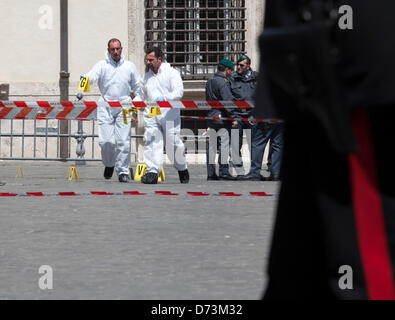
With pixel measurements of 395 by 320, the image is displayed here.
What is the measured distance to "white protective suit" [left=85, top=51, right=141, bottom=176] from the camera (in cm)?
1399

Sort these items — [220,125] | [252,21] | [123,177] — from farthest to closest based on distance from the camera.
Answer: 1. [252,21]
2. [220,125]
3. [123,177]

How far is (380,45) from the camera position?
224 cm

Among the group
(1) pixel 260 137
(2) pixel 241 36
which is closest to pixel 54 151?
(2) pixel 241 36

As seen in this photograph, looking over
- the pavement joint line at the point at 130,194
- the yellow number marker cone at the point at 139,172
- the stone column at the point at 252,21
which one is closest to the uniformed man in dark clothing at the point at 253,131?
the yellow number marker cone at the point at 139,172

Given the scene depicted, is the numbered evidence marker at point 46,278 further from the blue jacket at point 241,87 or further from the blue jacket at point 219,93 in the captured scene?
the blue jacket at point 241,87

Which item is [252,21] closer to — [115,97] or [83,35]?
[83,35]

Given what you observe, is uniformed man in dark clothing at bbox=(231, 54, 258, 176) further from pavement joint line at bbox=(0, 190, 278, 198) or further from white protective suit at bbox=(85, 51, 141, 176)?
pavement joint line at bbox=(0, 190, 278, 198)

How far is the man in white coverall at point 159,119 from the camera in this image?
44.0 ft

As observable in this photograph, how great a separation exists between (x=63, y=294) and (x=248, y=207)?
16.3 ft

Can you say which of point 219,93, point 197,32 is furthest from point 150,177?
point 197,32

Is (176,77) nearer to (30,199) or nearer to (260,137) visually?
(260,137)

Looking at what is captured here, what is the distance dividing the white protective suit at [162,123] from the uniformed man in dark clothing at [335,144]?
11.1 meters

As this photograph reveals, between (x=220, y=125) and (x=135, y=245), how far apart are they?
28.4 feet

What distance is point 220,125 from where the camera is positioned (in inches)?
602
